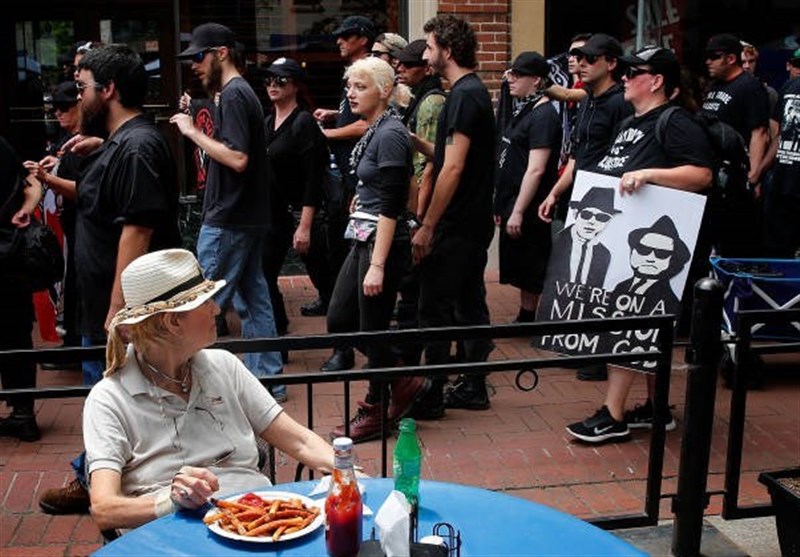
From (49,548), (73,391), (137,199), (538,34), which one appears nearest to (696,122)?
(137,199)

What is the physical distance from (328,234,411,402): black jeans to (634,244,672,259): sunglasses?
3.76ft

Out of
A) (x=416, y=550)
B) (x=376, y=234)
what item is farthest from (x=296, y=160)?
(x=416, y=550)

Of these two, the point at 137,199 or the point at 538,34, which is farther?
the point at 538,34

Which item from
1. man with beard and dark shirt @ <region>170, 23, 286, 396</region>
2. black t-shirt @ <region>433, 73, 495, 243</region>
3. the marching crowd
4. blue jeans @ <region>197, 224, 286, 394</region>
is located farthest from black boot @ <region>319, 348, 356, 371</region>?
black t-shirt @ <region>433, 73, 495, 243</region>

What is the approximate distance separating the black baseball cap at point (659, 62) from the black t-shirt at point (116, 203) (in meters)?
2.27

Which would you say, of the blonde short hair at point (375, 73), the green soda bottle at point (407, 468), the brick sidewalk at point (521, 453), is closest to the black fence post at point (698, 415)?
the brick sidewalk at point (521, 453)

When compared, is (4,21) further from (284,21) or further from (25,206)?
(25,206)

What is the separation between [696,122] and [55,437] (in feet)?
12.0

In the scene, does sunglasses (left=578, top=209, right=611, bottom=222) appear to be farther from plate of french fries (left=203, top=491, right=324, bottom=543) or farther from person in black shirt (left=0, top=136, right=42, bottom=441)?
person in black shirt (left=0, top=136, right=42, bottom=441)

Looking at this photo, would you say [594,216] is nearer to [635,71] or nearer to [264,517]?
[635,71]

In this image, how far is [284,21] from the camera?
33.0ft

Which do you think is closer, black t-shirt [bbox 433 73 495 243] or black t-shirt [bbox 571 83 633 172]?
black t-shirt [bbox 433 73 495 243]

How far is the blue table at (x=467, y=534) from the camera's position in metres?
2.41

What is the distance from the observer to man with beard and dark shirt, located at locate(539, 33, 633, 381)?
19.2ft
